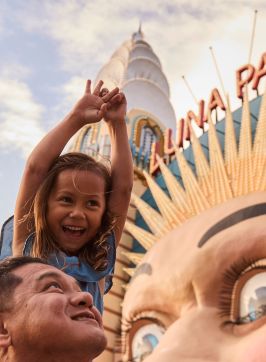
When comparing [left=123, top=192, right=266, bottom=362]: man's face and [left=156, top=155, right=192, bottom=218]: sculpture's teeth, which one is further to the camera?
[left=156, top=155, right=192, bottom=218]: sculpture's teeth

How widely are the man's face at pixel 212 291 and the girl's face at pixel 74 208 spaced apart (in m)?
2.14

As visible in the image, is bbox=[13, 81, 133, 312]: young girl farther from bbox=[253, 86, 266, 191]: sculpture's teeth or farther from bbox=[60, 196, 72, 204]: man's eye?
bbox=[253, 86, 266, 191]: sculpture's teeth

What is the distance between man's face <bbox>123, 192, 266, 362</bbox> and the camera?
3312 mm

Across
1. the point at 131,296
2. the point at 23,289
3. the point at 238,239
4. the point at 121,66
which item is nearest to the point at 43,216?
the point at 23,289

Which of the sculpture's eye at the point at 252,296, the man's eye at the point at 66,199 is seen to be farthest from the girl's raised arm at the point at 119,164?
the sculpture's eye at the point at 252,296

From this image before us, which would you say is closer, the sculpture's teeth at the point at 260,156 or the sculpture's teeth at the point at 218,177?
the sculpture's teeth at the point at 260,156

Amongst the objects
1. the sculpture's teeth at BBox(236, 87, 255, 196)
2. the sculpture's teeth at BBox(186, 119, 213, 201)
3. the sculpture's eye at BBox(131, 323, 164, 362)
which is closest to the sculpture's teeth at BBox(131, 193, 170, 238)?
the sculpture's teeth at BBox(186, 119, 213, 201)

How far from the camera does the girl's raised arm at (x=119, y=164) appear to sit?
1.40m

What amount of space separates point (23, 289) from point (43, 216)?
0.30 m

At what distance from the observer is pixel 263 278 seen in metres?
3.58

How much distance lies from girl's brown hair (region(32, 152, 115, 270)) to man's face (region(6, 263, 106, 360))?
239 millimetres

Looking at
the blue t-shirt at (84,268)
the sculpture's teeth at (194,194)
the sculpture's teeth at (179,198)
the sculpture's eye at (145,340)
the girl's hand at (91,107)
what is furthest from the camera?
the sculpture's teeth at (179,198)

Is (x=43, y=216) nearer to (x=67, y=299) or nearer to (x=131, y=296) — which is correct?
(x=67, y=299)

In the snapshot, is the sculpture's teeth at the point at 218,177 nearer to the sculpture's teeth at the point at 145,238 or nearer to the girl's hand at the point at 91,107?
the sculpture's teeth at the point at 145,238
